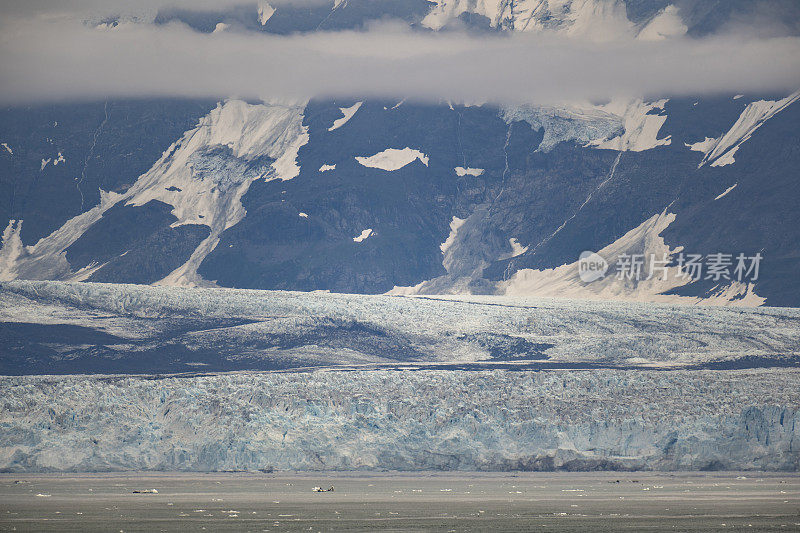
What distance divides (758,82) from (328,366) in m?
95.3

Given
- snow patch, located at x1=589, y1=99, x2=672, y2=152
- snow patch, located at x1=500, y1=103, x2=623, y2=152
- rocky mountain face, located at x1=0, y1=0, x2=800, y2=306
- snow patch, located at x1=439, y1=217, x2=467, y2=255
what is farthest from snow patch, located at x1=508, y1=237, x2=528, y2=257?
snow patch, located at x1=589, y1=99, x2=672, y2=152

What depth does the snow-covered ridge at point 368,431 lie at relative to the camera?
80.6m

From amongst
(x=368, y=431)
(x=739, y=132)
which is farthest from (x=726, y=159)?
(x=368, y=431)

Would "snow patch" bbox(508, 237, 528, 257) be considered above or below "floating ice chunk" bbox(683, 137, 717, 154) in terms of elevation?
below

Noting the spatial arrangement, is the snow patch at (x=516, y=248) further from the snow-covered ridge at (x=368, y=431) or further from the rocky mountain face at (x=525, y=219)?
the snow-covered ridge at (x=368, y=431)

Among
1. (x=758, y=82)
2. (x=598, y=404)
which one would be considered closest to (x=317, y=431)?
(x=598, y=404)

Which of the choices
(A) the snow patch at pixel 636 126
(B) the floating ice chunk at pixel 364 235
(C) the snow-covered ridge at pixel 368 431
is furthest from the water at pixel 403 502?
(A) the snow patch at pixel 636 126

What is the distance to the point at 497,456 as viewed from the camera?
8188cm

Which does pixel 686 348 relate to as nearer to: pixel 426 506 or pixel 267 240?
pixel 426 506

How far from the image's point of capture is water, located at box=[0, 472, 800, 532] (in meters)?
57.4

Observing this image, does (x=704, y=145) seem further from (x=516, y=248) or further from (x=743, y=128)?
(x=516, y=248)

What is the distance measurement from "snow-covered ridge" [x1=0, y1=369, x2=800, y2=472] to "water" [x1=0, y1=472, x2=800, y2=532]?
1.35 m

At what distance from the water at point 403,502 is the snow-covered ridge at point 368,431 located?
1.35 meters

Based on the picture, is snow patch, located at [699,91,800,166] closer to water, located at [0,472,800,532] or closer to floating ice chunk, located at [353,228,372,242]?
floating ice chunk, located at [353,228,372,242]
